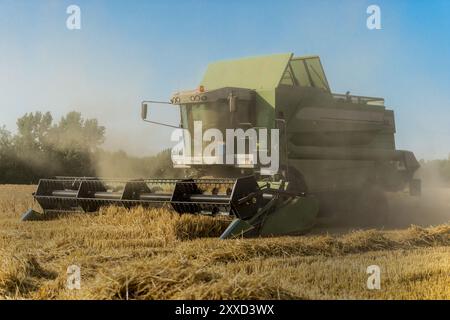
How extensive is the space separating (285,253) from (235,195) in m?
1.38

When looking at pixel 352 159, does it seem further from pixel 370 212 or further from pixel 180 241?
pixel 180 241

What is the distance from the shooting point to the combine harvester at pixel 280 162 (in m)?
7.07

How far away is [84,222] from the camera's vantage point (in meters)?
7.61

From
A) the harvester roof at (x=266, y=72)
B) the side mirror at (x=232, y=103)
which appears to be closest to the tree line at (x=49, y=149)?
the harvester roof at (x=266, y=72)

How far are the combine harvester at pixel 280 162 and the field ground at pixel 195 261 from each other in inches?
13.5

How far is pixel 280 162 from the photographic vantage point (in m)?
8.38

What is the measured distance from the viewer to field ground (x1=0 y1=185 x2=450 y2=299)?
330cm

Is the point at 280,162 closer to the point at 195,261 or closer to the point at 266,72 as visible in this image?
the point at 266,72

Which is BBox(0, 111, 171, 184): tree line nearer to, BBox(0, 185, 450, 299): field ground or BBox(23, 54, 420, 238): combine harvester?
BBox(23, 54, 420, 238): combine harvester

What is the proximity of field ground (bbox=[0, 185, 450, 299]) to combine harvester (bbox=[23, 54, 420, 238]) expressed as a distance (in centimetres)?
34

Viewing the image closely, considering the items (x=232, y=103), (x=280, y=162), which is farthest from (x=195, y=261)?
(x=280, y=162)

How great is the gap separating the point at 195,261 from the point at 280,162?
3.99m

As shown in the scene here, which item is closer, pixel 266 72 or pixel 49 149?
pixel 266 72

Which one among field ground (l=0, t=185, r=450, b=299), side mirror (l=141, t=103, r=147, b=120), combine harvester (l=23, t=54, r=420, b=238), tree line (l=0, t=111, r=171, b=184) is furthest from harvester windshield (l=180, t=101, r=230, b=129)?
tree line (l=0, t=111, r=171, b=184)
